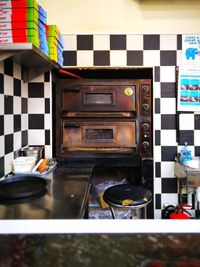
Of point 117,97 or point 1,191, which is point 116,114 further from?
point 1,191

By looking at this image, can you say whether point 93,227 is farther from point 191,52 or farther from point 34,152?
point 191,52

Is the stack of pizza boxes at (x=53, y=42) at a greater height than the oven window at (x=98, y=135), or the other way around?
the stack of pizza boxes at (x=53, y=42)

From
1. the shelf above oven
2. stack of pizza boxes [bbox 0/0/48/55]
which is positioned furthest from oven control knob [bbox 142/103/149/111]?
stack of pizza boxes [bbox 0/0/48/55]

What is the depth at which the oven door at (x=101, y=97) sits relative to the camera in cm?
221

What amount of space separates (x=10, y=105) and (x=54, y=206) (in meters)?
1.00

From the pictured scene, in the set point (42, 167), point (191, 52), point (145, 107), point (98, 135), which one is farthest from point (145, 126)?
point (42, 167)

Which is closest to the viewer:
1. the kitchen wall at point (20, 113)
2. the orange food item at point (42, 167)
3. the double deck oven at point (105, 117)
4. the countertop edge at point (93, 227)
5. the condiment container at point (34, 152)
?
the countertop edge at point (93, 227)

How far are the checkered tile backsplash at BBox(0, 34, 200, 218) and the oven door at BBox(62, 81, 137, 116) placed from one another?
187 mm

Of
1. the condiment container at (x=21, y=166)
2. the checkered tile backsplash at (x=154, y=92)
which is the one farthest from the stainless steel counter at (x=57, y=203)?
the checkered tile backsplash at (x=154, y=92)

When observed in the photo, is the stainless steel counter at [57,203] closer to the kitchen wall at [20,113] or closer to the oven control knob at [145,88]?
the kitchen wall at [20,113]

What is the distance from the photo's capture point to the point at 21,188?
148 cm

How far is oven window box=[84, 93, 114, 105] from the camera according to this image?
7.32ft

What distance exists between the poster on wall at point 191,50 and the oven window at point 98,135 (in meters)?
0.93

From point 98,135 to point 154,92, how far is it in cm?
64
